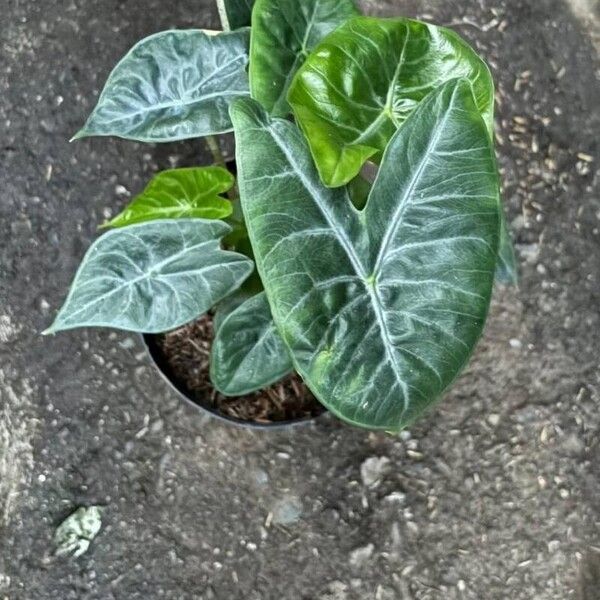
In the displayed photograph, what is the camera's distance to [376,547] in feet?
5.15

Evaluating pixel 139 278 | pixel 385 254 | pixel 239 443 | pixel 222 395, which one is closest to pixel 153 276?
pixel 139 278

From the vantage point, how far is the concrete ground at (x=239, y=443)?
1563 millimetres

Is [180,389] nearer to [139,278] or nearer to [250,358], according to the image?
[250,358]

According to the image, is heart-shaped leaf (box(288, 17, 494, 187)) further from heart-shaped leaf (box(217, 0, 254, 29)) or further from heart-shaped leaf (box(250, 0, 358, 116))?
heart-shaped leaf (box(217, 0, 254, 29))

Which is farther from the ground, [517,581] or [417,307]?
[417,307]

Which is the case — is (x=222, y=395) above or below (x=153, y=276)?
below

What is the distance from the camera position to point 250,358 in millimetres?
1146

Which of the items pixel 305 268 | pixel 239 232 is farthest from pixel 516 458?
pixel 305 268

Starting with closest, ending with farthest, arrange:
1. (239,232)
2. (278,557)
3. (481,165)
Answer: (481,165), (239,232), (278,557)

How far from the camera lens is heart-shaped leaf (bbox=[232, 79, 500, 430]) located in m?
0.80

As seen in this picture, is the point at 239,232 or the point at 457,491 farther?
the point at 457,491

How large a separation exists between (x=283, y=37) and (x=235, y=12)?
0.14m

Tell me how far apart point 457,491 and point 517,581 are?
0.68ft

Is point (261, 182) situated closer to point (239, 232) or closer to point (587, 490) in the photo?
point (239, 232)
